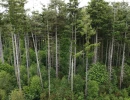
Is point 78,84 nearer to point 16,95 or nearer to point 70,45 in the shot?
point 70,45

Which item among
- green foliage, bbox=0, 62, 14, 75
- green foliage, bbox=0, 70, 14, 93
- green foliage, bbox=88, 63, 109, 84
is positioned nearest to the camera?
green foliage, bbox=0, 70, 14, 93

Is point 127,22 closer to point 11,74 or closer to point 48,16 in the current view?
point 48,16

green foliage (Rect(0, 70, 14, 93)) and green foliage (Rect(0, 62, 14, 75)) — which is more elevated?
green foliage (Rect(0, 62, 14, 75))

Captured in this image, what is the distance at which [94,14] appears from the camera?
2019 centimetres

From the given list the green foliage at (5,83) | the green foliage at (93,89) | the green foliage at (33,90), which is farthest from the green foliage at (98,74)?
the green foliage at (5,83)

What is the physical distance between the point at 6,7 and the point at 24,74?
26.6 ft

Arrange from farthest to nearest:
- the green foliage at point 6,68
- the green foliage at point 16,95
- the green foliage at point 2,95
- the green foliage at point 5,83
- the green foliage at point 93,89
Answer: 1. the green foliage at point 6,68
2. the green foliage at point 5,83
3. the green foliage at point 93,89
4. the green foliage at point 2,95
5. the green foliage at point 16,95

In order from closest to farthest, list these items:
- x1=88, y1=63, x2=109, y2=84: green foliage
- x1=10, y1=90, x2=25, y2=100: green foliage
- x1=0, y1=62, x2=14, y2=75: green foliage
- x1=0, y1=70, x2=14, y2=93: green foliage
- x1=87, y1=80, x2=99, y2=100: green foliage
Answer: x1=10, y1=90, x2=25, y2=100: green foliage < x1=87, y1=80, x2=99, y2=100: green foliage < x1=0, y1=70, x2=14, y2=93: green foliage < x1=88, y1=63, x2=109, y2=84: green foliage < x1=0, y1=62, x2=14, y2=75: green foliage

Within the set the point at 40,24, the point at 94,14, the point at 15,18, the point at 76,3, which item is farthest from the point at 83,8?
the point at 15,18

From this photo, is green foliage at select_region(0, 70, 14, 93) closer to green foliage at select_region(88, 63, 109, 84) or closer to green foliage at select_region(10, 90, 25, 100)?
green foliage at select_region(10, 90, 25, 100)

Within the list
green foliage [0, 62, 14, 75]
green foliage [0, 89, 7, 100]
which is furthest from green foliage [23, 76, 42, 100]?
green foliage [0, 62, 14, 75]

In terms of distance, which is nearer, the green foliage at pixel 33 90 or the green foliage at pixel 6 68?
the green foliage at pixel 33 90

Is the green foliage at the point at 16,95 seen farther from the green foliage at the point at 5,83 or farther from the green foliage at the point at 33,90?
the green foliage at the point at 5,83

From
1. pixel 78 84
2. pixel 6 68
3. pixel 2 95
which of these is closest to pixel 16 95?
pixel 2 95
